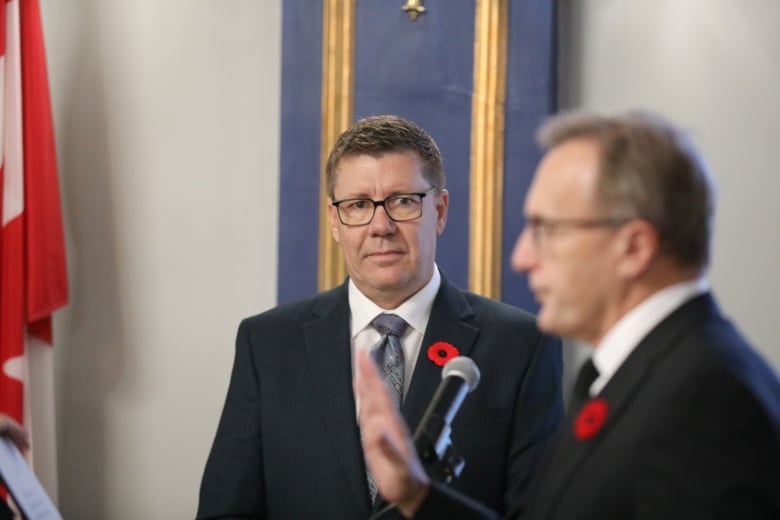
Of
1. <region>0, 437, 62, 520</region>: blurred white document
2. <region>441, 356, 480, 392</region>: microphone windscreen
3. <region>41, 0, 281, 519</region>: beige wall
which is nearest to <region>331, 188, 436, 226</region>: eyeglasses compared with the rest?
<region>441, 356, 480, 392</region>: microphone windscreen

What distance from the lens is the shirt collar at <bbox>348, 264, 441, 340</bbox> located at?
8.84 ft

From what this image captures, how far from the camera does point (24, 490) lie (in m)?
2.07

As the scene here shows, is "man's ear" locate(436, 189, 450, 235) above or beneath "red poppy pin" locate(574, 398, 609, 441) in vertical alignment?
above

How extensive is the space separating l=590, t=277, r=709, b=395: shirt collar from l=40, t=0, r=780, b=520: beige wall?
9.31 feet

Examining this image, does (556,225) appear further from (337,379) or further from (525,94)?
(525,94)

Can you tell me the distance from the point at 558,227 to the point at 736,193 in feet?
8.26

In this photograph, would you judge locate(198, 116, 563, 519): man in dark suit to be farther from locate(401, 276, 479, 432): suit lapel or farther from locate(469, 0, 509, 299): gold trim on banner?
locate(469, 0, 509, 299): gold trim on banner

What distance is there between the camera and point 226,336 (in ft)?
14.3

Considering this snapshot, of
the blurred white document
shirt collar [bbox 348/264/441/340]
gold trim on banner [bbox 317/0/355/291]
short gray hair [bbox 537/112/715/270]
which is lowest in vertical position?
the blurred white document

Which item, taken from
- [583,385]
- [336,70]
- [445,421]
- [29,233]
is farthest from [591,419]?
[29,233]

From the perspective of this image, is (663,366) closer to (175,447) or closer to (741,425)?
(741,425)

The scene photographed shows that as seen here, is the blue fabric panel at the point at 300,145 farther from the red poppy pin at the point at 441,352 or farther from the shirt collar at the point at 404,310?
the red poppy pin at the point at 441,352

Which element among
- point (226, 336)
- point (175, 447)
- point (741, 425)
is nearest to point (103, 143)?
point (226, 336)

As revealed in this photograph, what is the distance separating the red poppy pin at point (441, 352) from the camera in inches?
102
